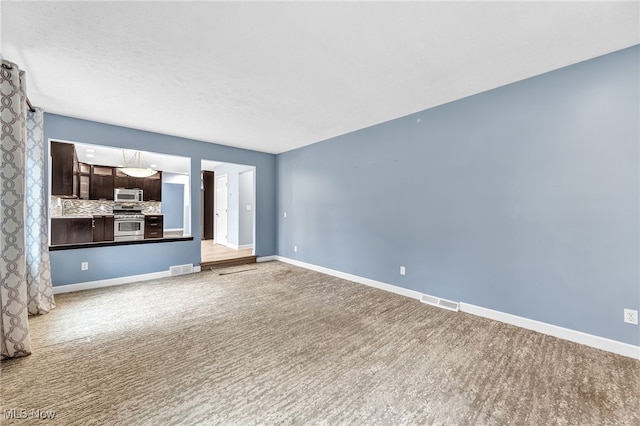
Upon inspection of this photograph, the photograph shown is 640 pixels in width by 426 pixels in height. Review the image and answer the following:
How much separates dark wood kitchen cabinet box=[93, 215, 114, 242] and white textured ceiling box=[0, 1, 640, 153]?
10.5 ft

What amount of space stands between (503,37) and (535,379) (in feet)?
8.80

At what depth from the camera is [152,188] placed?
24.4ft

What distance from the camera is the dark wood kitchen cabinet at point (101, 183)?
6.45 meters

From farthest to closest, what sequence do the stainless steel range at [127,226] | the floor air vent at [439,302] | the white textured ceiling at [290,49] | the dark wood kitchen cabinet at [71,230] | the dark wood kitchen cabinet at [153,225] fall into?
the dark wood kitchen cabinet at [153,225], the stainless steel range at [127,226], the dark wood kitchen cabinet at [71,230], the floor air vent at [439,302], the white textured ceiling at [290,49]

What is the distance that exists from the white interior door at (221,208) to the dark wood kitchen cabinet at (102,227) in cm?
276

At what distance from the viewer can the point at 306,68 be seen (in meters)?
2.49

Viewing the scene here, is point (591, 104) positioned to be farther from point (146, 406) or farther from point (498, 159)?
point (146, 406)

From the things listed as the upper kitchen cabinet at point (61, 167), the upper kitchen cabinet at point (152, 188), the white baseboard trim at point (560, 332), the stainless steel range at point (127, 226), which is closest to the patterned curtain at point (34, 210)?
the upper kitchen cabinet at point (61, 167)

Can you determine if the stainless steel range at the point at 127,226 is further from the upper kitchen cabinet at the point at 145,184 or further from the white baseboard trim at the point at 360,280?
the white baseboard trim at the point at 360,280

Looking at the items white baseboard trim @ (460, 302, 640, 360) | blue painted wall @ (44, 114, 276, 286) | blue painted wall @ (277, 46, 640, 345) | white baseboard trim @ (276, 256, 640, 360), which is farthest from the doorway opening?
white baseboard trim @ (460, 302, 640, 360)

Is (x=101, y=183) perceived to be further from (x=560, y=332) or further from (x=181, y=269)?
(x=560, y=332)

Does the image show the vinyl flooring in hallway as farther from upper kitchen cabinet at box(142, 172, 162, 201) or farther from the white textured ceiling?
the white textured ceiling

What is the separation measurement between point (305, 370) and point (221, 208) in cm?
700

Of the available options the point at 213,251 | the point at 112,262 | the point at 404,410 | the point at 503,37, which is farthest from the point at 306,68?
the point at 213,251
